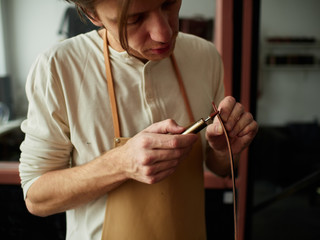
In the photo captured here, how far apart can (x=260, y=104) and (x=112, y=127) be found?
14.8ft

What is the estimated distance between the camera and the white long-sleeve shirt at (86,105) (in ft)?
2.22

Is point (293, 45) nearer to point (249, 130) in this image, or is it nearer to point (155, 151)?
point (249, 130)

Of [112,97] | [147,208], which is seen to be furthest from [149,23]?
[147,208]

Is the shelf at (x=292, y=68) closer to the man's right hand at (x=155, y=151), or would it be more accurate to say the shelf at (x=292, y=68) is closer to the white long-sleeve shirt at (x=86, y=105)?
the white long-sleeve shirt at (x=86, y=105)

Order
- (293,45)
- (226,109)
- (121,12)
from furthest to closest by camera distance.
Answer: (293,45) < (226,109) < (121,12)

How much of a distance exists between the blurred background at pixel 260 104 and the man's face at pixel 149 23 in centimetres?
68

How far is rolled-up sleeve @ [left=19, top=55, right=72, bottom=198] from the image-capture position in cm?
67

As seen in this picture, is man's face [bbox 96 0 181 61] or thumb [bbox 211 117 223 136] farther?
thumb [bbox 211 117 223 136]

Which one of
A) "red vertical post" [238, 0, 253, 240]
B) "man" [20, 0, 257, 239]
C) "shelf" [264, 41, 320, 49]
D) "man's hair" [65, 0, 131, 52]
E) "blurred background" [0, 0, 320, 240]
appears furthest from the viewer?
"shelf" [264, 41, 320, 49]

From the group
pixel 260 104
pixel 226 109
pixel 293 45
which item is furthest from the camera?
pixel 260 104

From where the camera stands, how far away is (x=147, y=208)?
722 mm

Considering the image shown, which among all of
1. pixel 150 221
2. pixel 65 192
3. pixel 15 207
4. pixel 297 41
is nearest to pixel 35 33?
pixel 15 207

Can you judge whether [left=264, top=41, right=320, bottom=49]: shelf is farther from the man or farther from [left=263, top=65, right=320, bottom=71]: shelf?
the man

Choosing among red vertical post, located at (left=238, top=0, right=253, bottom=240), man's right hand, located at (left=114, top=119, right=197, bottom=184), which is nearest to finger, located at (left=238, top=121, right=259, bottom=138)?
man's right hand, located at (left=114, top=119, right=197, bottom=184)
